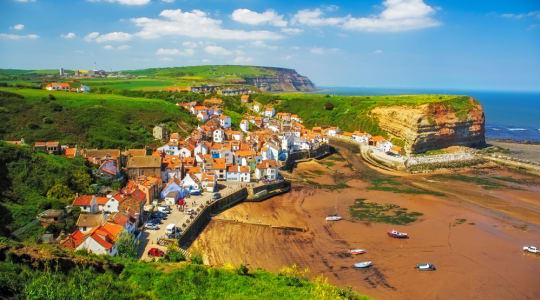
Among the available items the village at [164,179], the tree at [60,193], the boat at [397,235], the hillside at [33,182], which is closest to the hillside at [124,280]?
the village at [164,179]

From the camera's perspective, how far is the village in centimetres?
2588

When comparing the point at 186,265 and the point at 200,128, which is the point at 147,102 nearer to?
the point at 200,128

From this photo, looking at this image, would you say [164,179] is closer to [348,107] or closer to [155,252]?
[155,252]

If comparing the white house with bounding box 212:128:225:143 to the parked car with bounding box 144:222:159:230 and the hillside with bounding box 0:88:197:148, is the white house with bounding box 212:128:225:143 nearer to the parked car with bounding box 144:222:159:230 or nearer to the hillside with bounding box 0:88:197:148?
the hillside with bounding box 0:88:197:148

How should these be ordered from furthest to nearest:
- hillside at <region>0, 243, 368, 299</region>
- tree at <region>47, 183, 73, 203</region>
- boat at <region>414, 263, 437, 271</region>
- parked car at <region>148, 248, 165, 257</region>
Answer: tree at <region>47, 183, 73, 203</region>
boat at <region>414, 263, 437, 271</region>
parked car at <region>148, 248, 165, 257</region>
hillside at <region>0, 243, 368, 299</region>

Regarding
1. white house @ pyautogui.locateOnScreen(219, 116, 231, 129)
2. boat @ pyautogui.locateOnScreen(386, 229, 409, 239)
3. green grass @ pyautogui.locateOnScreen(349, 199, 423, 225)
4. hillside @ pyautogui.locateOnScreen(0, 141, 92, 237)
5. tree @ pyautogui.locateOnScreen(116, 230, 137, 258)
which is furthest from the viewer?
white house @ pyautogui.locateOnScreen(219, 116, 231, 129)

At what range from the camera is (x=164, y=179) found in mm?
40938

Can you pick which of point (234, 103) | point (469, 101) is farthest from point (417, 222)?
point (234, 103)

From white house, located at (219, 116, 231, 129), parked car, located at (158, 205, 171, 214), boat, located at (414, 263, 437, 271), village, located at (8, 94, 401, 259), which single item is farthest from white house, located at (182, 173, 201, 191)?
white house, located at (219, 116, 231, 129)

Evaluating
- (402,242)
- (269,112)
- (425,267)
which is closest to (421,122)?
(402,242)

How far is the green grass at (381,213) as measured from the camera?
116 feet

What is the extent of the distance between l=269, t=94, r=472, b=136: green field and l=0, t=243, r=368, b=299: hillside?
64090 millimetres

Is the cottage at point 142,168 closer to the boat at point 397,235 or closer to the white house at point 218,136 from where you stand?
the white house at point 218,136

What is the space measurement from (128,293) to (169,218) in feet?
55.5
